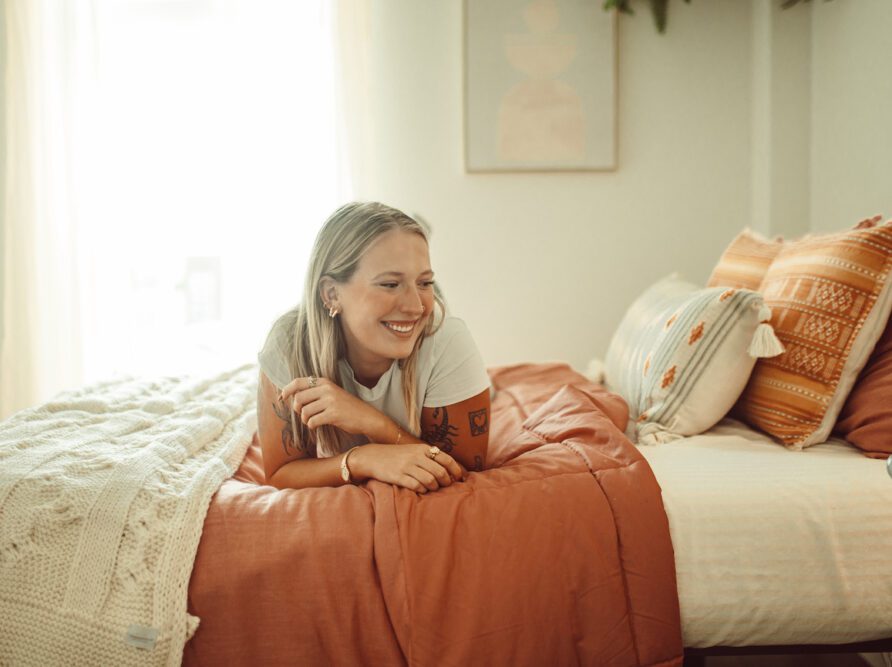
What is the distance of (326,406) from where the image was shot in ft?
4.00

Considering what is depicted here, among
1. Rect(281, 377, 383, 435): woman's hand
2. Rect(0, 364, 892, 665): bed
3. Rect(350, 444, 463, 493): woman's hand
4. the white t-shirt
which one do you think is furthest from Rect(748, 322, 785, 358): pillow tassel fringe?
Rect(281, 377, 383, 435): woman's hand

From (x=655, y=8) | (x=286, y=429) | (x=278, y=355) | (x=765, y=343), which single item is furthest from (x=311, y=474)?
Answer: (x=655, y=8)

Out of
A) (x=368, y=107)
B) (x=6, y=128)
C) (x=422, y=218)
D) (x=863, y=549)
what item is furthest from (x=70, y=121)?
(x=863, y=549)

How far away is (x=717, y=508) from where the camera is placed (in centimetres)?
112

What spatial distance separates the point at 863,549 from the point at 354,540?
2.80 ft

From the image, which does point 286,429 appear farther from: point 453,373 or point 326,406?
point 453,373

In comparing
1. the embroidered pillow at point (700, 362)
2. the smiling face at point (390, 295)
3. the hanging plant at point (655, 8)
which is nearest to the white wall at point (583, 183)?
the hanging plant at point (655, 8)

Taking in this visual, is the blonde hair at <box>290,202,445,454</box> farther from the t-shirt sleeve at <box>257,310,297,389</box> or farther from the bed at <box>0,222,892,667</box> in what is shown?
the bed at <box>0,222,892,667</box>

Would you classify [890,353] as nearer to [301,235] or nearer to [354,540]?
[354,540]

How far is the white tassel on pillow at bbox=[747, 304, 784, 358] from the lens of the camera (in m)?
1.34

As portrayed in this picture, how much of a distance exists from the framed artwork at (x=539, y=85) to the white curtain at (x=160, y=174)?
506 millimetres

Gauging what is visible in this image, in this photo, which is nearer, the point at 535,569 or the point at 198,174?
the point at 535,569

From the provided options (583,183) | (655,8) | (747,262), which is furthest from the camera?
(583,183)

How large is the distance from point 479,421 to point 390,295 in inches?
12.0
